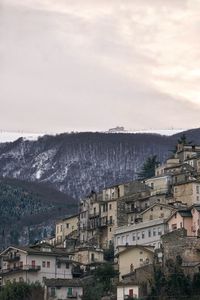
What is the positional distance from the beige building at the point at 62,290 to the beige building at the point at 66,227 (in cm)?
3489

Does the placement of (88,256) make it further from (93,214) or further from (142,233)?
(93,214)

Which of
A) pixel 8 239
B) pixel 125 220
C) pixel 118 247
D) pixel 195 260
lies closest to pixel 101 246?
pixel 125 220

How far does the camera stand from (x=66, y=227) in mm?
132125

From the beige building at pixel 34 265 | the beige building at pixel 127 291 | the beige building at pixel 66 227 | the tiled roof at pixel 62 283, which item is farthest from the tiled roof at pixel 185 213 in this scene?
the beige building at pixel 66 227

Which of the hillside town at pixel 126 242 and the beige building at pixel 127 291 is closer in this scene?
the beige building at pixel 127 291

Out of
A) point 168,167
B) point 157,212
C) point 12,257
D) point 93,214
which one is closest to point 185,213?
point 157,212

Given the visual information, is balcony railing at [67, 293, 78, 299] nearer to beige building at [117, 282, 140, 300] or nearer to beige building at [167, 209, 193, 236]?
beige building at [117, 282, 140, 300]

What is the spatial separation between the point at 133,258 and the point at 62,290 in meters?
7.50

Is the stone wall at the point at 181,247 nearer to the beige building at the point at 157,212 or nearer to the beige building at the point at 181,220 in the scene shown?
the beige building at the point at 181,220

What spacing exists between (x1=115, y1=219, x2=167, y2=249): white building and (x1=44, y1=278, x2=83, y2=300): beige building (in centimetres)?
1120

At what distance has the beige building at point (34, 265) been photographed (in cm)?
9775

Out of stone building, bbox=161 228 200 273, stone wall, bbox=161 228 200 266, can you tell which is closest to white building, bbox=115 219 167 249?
stone wall, bbox=161 228 200 266

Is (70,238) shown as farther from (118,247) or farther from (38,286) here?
(38,286)

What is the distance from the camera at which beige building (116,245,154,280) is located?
309 feet
